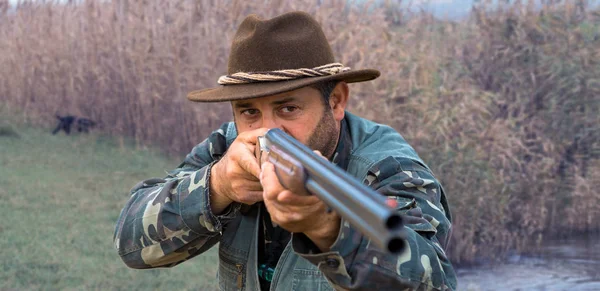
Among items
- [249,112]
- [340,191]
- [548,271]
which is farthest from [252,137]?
[548,271]

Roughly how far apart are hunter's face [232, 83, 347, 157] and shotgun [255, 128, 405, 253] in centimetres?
66

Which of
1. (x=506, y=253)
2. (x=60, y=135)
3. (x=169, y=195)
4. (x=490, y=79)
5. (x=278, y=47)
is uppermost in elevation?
(x=278, y=47)

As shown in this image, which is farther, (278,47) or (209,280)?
(209,280)

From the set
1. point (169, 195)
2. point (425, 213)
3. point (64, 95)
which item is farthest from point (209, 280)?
point (64, 95)

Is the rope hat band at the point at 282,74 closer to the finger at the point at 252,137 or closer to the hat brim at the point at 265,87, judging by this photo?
the hat brim at the point at 265,87

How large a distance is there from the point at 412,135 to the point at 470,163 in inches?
24.0

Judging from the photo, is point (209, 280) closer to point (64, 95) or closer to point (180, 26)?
point (180, 26)

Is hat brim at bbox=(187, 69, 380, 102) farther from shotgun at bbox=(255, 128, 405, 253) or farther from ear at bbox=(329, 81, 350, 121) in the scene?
shotgun at bbox=(255, 128, 405, 253)

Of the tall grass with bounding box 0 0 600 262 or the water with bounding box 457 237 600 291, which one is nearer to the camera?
the water with bounding box 457 237 600 291

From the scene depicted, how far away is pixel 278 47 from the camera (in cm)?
327

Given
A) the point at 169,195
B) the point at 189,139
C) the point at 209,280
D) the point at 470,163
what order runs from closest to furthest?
the point at 169,195 → the point at 209,280 → the point at 470,163 → the point at 189,139

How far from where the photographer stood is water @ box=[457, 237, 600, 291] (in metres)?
7.13

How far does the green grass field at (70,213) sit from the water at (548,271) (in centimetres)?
245

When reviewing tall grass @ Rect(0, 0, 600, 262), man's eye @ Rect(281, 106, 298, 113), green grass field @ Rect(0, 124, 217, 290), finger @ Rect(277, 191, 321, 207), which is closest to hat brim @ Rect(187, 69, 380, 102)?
man's eye @ Rect(281, 106, 298, 113)
